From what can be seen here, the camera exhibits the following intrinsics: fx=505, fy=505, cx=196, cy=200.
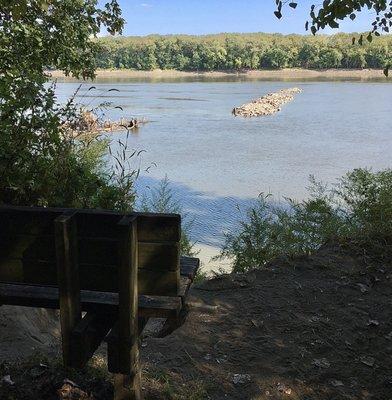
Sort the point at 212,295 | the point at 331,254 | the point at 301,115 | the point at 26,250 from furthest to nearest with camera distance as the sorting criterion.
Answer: the point at 301,115, the point at 331,254, the point at 212,295, the point at 26,250

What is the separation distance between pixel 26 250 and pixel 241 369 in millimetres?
2007

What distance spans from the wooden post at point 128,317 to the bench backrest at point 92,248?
0.08 metres

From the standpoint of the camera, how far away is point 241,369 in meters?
3.84

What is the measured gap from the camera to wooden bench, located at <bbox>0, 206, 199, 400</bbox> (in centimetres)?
246

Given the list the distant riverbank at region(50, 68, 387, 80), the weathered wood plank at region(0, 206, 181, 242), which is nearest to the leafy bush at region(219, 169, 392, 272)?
the weathered wood plank at region(0, 206, 181, 242)

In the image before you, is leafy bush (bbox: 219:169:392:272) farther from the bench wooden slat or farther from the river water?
the bench wooden slat

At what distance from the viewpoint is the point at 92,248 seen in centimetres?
256

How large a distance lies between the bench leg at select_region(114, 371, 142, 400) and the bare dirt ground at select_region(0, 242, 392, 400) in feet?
0.79

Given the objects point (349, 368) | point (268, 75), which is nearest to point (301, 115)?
point (349, 368)

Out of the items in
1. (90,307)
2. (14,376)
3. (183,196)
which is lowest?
(183,196)

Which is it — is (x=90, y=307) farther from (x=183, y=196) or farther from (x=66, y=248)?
(x=183, y=196)

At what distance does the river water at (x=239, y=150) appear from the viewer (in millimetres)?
17031

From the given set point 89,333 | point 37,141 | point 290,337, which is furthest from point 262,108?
point 89,333

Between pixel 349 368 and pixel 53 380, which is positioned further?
pixel 349 368
